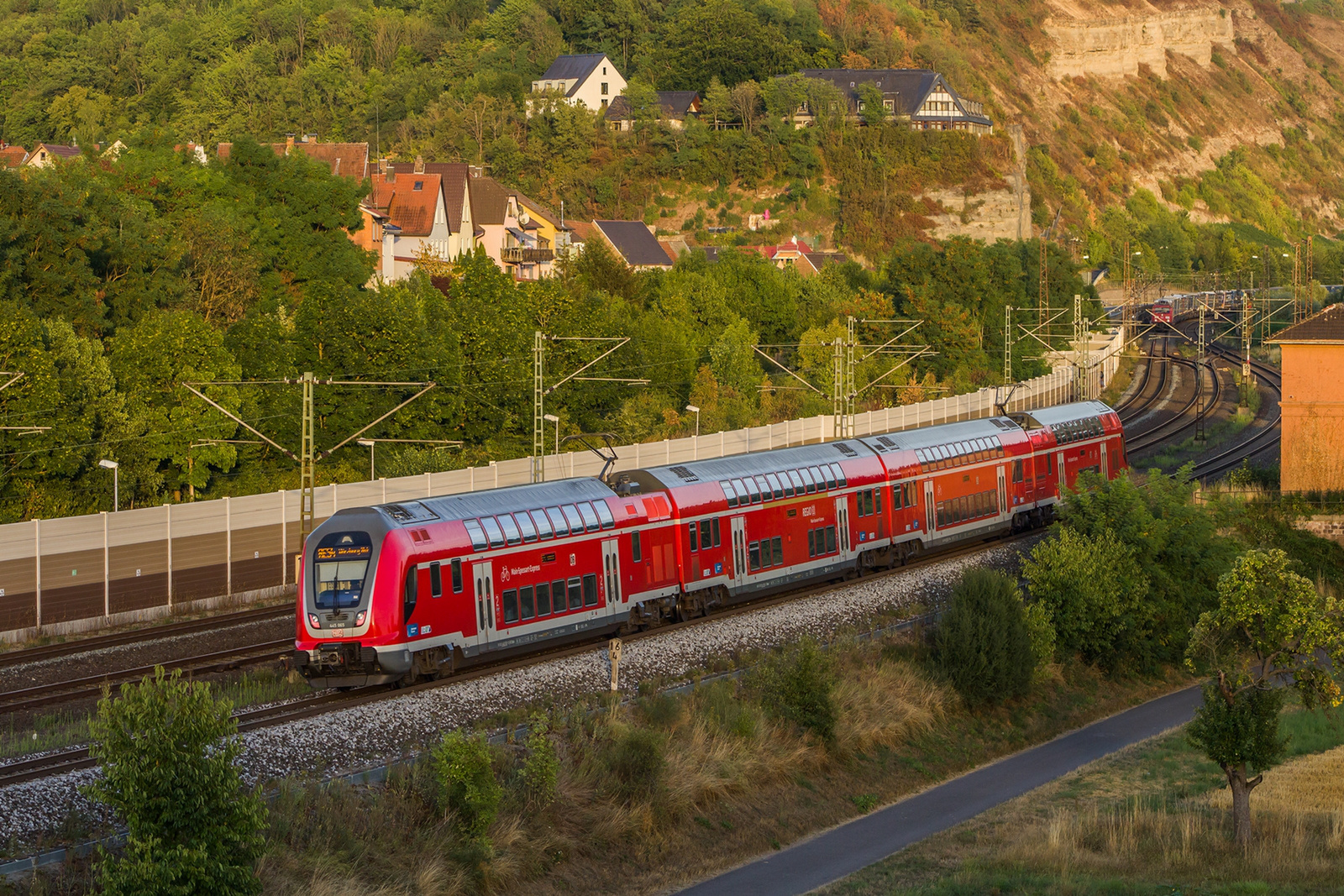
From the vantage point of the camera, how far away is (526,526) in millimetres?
26594

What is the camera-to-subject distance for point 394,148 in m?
154

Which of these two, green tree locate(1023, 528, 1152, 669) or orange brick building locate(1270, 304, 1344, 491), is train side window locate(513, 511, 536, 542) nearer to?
green tree locate(1023, 528, 1152, 669)

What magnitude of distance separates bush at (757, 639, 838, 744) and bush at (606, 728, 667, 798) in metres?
4.38

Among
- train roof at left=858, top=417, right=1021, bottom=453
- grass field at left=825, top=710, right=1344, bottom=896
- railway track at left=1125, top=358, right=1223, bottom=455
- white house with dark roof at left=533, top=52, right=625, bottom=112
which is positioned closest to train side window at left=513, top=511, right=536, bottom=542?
grass field at left=825, top=710, right=1344, bottom=896

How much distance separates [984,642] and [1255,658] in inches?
320

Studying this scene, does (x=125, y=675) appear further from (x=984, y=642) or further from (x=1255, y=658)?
(x=1255, y=658)

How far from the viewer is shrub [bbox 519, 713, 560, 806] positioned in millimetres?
20797

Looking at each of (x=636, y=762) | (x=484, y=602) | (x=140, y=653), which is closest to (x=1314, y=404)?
(x=484, y=602)

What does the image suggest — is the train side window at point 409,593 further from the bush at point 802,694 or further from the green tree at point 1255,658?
the green tree at point 1255,658

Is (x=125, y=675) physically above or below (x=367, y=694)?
below

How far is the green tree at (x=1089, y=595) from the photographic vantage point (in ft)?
117

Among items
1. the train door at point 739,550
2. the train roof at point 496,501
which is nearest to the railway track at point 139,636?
the train roof at point 496,501

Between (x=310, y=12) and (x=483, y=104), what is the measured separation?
50585 mm

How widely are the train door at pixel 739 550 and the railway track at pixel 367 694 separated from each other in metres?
0.76
